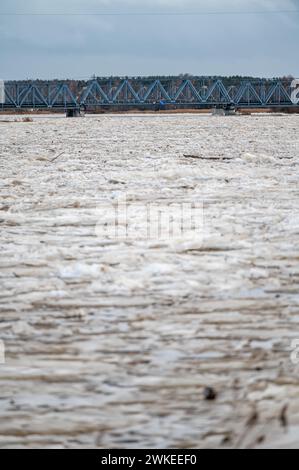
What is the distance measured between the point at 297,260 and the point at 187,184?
2125mm

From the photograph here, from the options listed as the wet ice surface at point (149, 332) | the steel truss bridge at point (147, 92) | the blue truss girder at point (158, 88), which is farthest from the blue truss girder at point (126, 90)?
the wet ice surface at point (149, 332)

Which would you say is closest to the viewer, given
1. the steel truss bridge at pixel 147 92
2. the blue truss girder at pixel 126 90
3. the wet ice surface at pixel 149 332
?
the wet ice surface at pixel 149 332

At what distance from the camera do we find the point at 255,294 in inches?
88.7

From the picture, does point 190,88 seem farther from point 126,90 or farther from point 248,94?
point 126,90

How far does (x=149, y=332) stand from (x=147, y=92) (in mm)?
73558

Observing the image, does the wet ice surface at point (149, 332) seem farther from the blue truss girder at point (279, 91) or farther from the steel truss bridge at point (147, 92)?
the blue truss girder at point (279, 91)

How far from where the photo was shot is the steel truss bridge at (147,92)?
231ft

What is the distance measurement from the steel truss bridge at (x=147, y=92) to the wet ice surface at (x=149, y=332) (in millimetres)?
67002

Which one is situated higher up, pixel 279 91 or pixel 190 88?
pixel 279 91

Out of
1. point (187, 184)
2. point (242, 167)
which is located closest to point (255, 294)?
point (187, 184)

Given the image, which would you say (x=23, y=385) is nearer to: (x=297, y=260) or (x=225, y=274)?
(x=225, y=274)

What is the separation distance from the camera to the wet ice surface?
1.54 metres

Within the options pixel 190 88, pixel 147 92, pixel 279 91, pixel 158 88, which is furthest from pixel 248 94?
pixel 147 92

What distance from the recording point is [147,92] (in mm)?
73188
